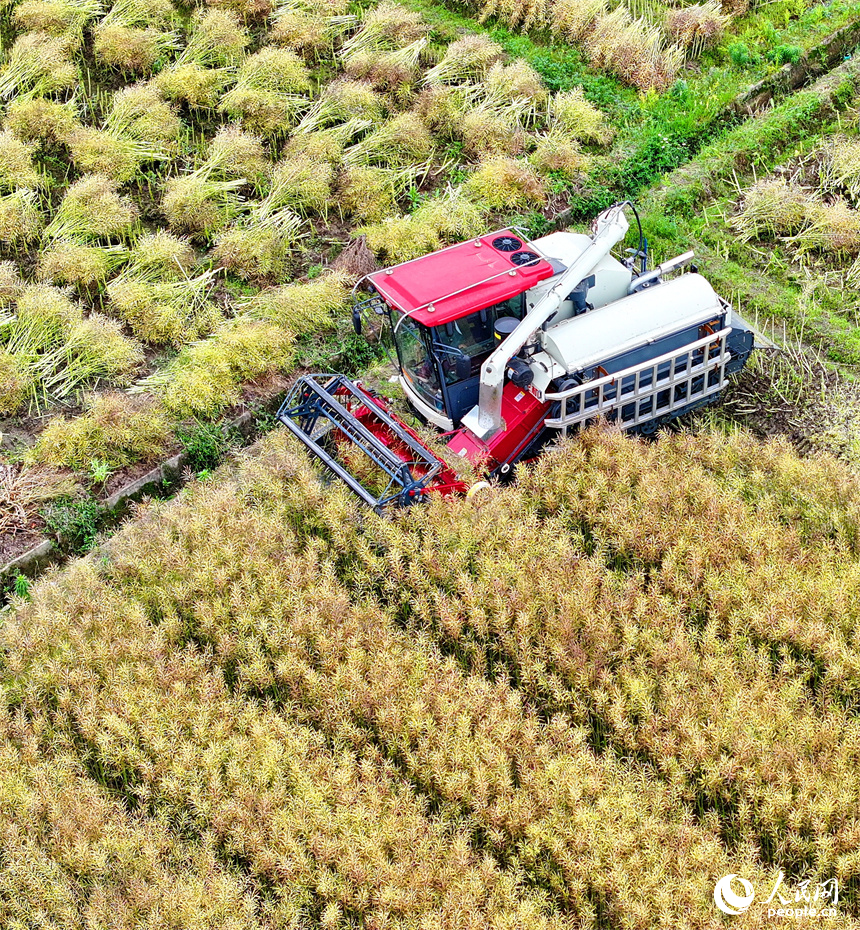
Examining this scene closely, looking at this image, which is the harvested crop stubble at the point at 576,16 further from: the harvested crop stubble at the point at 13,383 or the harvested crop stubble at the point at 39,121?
the harvested crop stubble at the point at 13,383

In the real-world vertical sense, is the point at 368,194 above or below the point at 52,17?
below

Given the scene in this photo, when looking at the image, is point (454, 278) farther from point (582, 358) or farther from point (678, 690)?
point (678, 690)

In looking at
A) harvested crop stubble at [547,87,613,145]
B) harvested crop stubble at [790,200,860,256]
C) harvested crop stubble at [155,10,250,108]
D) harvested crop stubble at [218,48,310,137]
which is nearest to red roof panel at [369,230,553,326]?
harvested crop stubble at [790,200,860,256]

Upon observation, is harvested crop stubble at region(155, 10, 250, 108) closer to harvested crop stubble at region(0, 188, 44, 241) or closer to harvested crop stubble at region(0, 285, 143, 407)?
harvested crop stubble at region(0, 188, 44, 241)

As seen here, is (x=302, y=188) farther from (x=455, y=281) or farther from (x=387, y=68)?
(x=455, y=281)

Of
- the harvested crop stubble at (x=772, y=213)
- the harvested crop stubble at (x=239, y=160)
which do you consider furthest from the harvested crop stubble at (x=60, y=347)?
the harvested crop stubble at (x=772, y=213)

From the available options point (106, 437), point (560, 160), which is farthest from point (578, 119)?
point (106, 437)

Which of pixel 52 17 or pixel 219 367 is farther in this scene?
pixel 52 17
